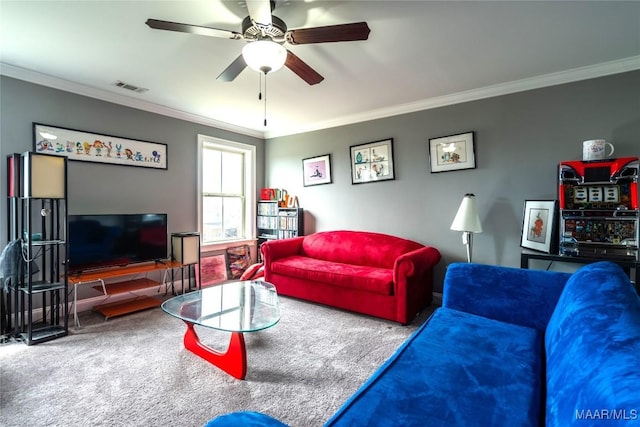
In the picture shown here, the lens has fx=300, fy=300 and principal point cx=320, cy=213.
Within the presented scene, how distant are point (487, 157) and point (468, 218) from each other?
79 cm

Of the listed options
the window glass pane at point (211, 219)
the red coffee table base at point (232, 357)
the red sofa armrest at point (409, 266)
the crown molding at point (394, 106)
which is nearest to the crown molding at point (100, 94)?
the crown molding at point (394, 106)

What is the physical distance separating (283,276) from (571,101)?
3.61 meters

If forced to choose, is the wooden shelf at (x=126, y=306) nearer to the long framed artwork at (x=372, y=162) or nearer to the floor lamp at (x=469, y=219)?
the long framed artwork at (x=372, y=162)

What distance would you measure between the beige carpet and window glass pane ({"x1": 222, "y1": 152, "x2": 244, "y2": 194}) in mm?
2425

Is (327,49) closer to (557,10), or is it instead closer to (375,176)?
(557,10)

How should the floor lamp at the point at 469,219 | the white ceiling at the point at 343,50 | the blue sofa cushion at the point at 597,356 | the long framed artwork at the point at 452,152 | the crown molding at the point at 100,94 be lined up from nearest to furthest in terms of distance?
1. the blue sofa cushion at the point at 597,356
2. the white ceiling at the point at 343,50
3. the crown molding at the point at 100,94
4. the floor lamp at the point at 469,219
5. the long framed artwork at the point at 452,152

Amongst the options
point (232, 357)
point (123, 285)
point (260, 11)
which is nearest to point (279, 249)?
point (123, 285)

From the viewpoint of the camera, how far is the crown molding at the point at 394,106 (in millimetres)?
2768

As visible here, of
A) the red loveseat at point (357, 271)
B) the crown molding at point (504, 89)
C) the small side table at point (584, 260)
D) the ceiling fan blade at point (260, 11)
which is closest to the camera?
the ceiling fan blade at point (260, 11)

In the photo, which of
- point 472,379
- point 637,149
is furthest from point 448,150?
point 472,379

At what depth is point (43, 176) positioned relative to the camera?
2566 millimetres

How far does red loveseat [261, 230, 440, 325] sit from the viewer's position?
2975 millimetres

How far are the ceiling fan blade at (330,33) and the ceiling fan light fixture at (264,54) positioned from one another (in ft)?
0.43

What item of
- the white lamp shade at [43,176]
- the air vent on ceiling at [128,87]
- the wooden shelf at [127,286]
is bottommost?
the wooden shelf at [127,286]
